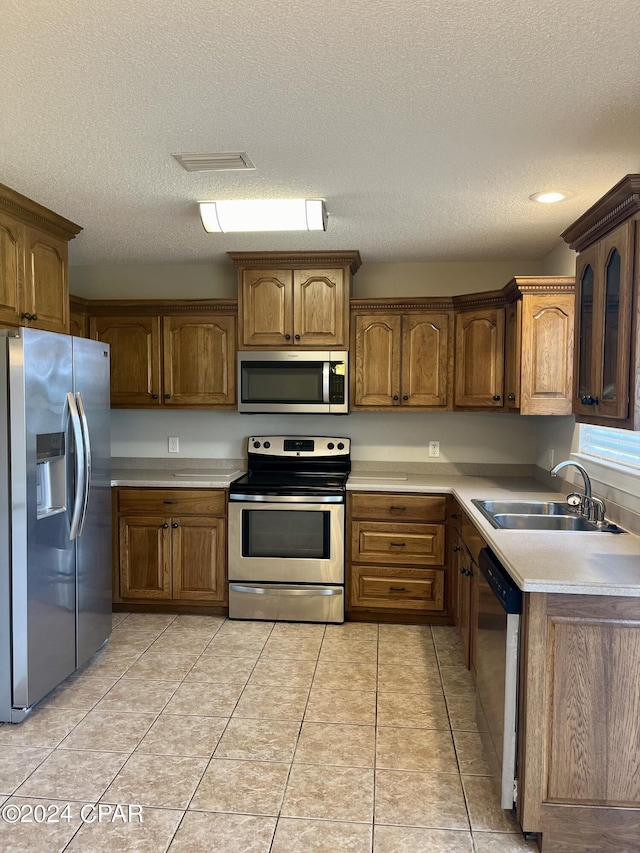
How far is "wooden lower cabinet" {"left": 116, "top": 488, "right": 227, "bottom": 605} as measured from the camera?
12.7ft

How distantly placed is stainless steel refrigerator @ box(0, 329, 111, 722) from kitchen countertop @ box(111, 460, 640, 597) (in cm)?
93

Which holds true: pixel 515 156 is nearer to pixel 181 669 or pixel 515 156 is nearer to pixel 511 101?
pixel 511 101

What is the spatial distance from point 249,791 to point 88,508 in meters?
1.55

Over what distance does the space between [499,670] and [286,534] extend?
193cm

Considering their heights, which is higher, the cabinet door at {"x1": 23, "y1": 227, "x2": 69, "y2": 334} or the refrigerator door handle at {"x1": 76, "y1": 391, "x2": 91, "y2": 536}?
the cabinet door at {"x1": 23, "y1": 227, "x2": 69, "y2": 334}

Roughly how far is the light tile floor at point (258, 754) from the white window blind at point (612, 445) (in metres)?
1.29

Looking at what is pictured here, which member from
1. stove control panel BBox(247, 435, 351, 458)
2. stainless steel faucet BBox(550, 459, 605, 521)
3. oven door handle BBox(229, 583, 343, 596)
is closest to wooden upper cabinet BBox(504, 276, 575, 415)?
stainless steel faucet BBox(550, 459, 605, 521)

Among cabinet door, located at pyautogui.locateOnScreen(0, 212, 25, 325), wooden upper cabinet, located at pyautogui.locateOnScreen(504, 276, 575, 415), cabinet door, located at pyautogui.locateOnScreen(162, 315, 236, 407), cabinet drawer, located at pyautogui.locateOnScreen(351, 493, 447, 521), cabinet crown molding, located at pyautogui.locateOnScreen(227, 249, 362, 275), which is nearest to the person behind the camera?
cabinet door, located at pyautogui.locateOnScreen(0, 212, 25, 325)

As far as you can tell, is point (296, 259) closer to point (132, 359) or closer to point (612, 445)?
point (132, 359)

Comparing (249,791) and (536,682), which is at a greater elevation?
(536,682)

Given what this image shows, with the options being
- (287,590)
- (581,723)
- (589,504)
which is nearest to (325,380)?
(287,590)

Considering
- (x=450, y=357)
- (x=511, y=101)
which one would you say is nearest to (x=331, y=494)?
(x=450, y=357)

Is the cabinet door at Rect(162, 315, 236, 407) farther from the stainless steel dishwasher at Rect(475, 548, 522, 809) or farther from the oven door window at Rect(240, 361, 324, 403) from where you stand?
the stainless steel dishwasher at Rect(475, 548, 522, 809)

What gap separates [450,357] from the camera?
3.96 meters
